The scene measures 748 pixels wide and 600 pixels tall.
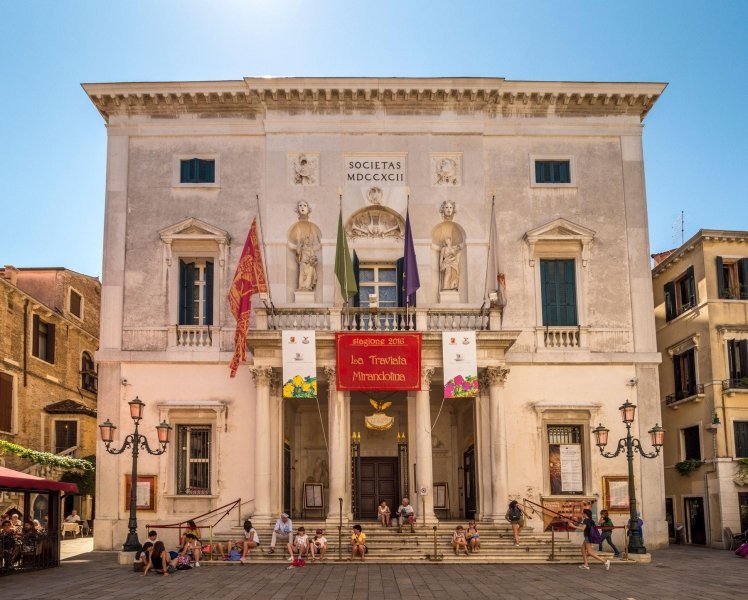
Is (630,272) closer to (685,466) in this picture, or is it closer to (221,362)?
(685,466)

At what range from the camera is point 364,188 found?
107 feet

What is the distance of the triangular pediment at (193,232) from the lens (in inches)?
1255

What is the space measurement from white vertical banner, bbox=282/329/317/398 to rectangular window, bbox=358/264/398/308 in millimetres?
3736

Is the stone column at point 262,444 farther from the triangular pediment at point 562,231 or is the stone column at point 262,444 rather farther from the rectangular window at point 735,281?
the rectangular window at point 735,281

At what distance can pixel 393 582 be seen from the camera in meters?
21.1

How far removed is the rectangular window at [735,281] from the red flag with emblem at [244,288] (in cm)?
1768

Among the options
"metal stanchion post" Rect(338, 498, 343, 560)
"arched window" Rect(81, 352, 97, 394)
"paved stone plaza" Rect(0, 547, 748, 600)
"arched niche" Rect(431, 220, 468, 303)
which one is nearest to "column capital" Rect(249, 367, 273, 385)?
"metal stanchion post" Rect(338, 498, 343, 560)

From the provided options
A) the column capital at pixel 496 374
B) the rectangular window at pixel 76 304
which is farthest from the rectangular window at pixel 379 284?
the rectangular window at pixel 76 304

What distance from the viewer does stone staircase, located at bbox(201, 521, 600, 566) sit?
2584cm

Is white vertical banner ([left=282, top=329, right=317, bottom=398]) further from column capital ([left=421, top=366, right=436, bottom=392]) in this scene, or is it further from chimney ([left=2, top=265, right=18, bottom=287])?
chimney ([left=2, top=265, right=18, bottom=287])

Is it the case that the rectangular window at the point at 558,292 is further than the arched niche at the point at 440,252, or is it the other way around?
the rectangular window at the point at 558,292

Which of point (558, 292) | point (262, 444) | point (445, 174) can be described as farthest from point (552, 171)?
point (262, 444)

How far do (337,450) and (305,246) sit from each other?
7.34 m

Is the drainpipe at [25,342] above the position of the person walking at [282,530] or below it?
above
